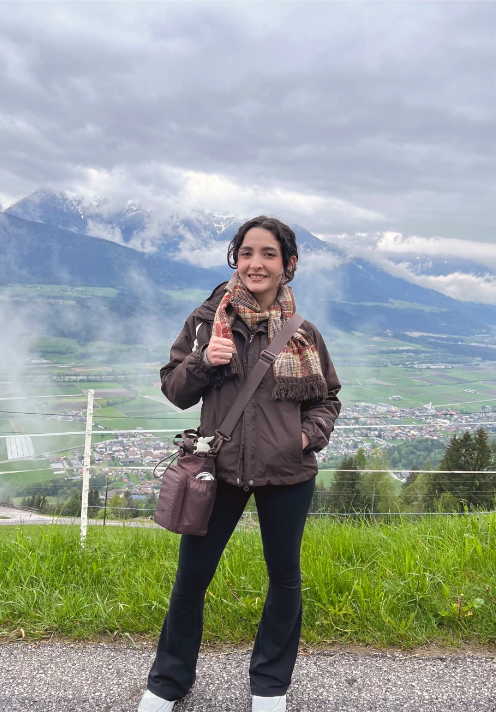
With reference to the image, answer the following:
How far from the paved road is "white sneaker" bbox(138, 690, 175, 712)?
0.06 metres

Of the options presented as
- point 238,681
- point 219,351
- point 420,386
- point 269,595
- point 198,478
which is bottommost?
point 420,386

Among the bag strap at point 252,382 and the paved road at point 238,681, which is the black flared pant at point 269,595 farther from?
the bag strap at point 252,382

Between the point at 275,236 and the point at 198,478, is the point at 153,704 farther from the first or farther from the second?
the point at 275,236

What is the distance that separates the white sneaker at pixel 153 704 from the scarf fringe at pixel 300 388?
3.85 feet

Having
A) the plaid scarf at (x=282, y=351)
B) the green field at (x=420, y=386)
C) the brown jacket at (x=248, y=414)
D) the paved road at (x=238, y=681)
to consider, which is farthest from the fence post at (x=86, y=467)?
the green field at (x=420, y=386)

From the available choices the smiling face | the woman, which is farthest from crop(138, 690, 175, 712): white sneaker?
the smiling face

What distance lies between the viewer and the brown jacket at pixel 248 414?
1836 mm

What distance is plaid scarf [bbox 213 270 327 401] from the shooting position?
6.11 feet

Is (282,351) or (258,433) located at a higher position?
(282,351)

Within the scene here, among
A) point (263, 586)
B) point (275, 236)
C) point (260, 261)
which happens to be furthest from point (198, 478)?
point (263, 586)

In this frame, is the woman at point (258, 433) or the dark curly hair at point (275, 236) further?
the dark curly hair at point (275, 236)

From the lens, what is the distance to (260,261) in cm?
195

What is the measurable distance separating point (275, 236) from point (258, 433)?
0.72 metres

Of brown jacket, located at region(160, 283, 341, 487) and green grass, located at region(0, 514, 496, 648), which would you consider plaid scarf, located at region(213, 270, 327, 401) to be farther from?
green grass, located at region(0, 514, 496, 648)
